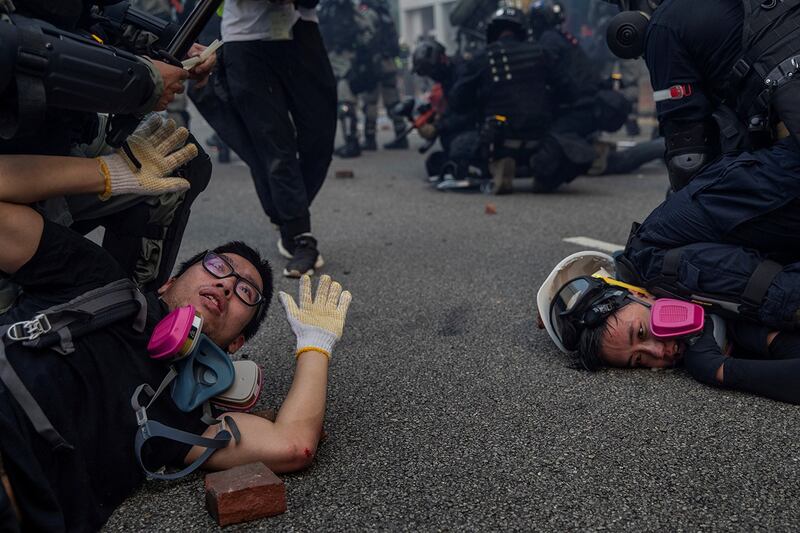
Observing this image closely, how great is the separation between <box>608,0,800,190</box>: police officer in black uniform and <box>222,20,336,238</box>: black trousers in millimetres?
1577

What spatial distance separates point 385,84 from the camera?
1074 centimetres

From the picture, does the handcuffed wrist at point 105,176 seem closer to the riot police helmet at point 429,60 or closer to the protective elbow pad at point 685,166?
the protective elbow pad at point 685,166

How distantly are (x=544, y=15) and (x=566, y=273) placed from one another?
5056 millimetres

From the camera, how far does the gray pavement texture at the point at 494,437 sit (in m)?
1.87

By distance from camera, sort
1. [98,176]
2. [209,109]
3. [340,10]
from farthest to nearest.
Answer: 1. [340,10]
2. [209,109]
3. [98,176]

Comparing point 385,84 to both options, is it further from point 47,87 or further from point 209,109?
point 47,87

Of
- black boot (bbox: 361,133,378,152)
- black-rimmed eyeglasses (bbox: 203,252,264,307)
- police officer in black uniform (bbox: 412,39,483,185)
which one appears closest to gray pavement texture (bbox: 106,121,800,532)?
black-rimmed eyeglasses (bbox: 203,252,264,307)

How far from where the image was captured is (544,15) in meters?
7.54

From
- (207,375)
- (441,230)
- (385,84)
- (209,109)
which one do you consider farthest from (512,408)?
(385,84)

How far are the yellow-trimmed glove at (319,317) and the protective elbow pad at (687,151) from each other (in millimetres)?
1443

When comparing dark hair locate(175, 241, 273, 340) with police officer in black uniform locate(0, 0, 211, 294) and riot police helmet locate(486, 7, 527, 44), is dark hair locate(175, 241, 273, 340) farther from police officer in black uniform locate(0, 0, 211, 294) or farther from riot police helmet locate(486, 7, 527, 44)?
riot police helmet locate(486, 7, 527, 44)

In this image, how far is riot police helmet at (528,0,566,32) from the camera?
7.54 metres

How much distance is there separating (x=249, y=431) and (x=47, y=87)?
36.8 inches

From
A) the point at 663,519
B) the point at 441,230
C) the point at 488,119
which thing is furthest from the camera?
the point at 488,119
